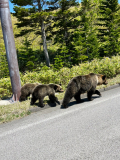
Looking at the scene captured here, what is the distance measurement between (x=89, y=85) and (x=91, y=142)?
303 centimetres

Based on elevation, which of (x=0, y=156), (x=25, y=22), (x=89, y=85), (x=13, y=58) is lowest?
(x=0, y=156)

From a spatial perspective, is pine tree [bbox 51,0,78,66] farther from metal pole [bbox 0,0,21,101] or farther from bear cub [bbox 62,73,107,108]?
bear cub [bbox 62,73,107,108]

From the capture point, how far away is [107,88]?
7688 millimetres

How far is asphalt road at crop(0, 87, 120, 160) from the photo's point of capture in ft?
9.82

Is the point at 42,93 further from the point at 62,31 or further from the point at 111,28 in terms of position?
the point at 111,28

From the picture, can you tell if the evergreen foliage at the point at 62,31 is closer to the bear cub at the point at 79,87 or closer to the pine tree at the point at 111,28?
the pine tree at the point at 111,28

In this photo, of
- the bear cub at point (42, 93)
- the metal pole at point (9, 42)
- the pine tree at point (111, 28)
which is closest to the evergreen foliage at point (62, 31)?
the pine tree at point (111, 28)

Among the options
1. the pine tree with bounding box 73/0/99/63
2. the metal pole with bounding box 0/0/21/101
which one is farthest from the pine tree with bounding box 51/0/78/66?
the metal pole with bounding box 0/0/21/101

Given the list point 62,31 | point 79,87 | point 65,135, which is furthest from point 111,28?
point 65,135

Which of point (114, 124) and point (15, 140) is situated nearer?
point (15, 140)

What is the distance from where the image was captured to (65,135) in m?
3.67

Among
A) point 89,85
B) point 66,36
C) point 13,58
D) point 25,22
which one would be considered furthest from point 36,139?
point 66,36

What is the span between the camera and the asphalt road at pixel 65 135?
9.82ft

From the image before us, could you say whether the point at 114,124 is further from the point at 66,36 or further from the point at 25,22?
the point at 66,36
